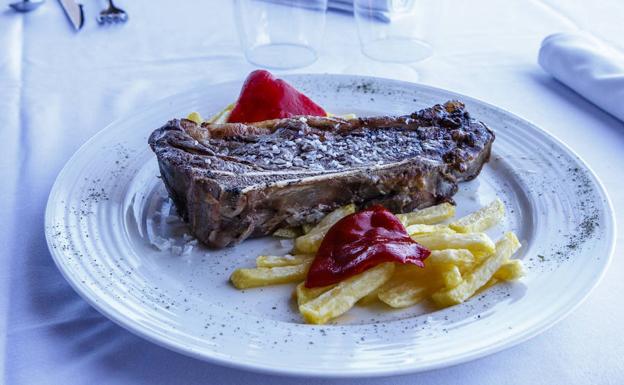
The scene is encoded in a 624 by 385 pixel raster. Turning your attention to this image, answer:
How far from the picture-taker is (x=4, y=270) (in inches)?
134

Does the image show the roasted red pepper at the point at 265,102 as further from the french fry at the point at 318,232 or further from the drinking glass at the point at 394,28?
the drinking glass at the point at 394,28

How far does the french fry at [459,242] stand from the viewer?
3172 millimetres

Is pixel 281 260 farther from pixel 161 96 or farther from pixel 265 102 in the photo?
pixel 161 96

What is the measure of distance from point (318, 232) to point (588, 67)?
9.92ft

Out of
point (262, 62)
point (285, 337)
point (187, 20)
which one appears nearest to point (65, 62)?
point (187, 20)

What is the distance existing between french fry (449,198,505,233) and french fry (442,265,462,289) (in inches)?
18.6

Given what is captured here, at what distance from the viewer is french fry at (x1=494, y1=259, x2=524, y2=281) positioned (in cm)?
312

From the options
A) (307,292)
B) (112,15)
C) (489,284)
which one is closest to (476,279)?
(489,284)

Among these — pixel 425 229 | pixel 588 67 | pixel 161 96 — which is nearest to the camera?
pixel 425 229

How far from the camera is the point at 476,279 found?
308 centimetres

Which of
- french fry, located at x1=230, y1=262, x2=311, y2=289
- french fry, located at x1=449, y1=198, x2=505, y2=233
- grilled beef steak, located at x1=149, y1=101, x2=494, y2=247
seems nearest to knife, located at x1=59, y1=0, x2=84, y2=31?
grilled beef steak, located at x1=149, y1=101, x2=494, y2=247

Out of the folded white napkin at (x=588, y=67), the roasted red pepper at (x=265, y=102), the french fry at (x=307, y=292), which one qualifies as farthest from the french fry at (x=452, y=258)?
the folded white napkin at (x=588, y=67)

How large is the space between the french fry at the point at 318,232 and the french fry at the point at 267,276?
16cm

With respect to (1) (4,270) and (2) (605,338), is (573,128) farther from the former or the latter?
(1) (4,270)
